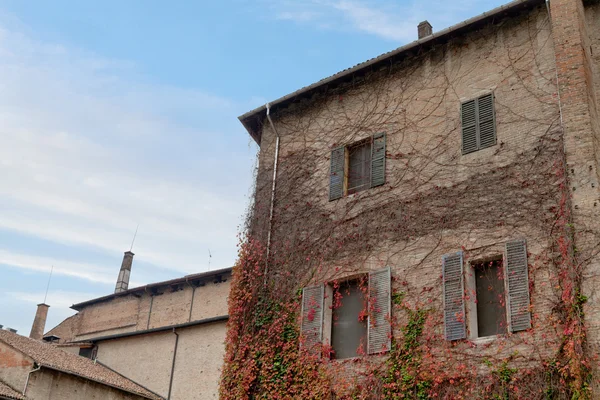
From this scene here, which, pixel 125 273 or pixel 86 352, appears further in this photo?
pixel 125 273

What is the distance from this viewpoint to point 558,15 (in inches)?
502

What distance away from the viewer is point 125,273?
35.6 metres

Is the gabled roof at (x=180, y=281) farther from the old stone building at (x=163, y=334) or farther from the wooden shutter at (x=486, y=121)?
the wooden shutter at (x=486, y=121)

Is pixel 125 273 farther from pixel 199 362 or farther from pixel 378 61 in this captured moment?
pixel 378 61

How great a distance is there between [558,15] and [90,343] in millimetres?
18224

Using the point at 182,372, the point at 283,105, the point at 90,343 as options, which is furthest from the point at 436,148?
the point at 90,343

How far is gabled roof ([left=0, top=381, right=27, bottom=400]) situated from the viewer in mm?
17125

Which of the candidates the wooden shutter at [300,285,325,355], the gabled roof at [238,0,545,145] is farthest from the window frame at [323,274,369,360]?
the gabled roof at [238,0,545,145]

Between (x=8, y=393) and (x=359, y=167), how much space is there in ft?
35.6

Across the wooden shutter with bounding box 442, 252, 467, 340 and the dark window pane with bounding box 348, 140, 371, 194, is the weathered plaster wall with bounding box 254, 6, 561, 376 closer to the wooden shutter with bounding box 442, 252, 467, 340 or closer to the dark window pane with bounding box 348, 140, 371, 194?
the wooden shutter with bounding box 442, 252, 467, 340

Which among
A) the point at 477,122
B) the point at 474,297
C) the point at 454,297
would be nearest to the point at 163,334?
the point at 454,297

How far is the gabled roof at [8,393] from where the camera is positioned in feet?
56.2

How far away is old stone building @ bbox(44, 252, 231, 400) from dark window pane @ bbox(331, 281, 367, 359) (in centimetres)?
612

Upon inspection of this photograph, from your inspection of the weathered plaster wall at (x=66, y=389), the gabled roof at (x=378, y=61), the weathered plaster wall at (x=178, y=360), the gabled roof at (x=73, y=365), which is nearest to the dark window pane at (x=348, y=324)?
the gabled roof at (x=378, y=61)
